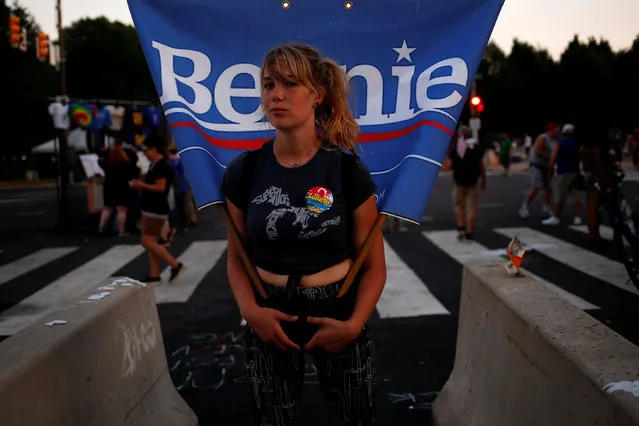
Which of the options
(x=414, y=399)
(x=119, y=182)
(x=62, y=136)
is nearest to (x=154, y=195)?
(x=414, y=399)

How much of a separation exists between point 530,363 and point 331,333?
93 cm

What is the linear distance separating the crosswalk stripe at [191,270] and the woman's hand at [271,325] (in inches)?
204

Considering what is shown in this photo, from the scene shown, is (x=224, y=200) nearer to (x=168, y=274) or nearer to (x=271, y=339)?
(x=271, y=339)

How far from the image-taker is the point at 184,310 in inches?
269

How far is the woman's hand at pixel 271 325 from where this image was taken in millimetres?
2250

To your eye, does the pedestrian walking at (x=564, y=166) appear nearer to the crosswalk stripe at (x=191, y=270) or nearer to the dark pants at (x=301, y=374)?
the crosswalk stripe at (x=191, y=270)

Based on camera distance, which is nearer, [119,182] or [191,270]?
[191,270]

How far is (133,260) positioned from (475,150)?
583cm

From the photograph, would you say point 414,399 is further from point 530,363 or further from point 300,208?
point 300,208

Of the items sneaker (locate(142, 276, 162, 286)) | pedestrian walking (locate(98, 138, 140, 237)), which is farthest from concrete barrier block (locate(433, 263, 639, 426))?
pedestrian walking (locate(98, 138, 140, 237))

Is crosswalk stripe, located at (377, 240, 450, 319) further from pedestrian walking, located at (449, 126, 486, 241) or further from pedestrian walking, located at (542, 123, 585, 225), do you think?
pedestrian walking, located at (542, 123, 585, 225)

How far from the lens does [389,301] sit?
22.5 ft

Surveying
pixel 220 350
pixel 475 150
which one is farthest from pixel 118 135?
pixel 220 350

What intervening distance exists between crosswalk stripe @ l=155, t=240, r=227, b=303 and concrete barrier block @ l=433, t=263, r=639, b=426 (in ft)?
14.4
